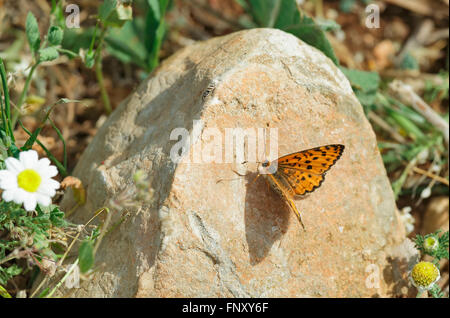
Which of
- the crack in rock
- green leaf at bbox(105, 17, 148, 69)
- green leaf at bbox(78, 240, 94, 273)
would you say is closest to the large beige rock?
the crack in rock

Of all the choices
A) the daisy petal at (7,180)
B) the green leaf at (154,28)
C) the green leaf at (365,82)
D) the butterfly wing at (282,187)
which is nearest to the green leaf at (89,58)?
the green leaf at (154,28)

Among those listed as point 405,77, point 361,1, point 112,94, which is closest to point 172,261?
point 112,94

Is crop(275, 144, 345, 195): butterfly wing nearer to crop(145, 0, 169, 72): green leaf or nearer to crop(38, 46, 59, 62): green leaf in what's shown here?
crop(38, 46, 59, 62): green leaf

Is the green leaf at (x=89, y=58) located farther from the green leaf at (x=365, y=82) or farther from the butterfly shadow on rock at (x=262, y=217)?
the green leaf at (x=365, y=82)

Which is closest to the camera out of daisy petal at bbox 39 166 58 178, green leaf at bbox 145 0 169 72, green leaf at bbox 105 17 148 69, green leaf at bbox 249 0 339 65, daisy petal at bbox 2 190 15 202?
daisy petal at bbox 2 190 15 202
